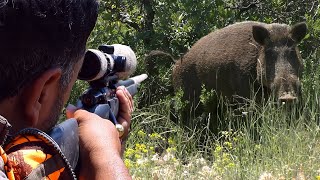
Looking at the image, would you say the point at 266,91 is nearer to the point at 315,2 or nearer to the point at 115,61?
the point at 315,2

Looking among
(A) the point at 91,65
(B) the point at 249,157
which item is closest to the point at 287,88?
(B) the point at 249,157

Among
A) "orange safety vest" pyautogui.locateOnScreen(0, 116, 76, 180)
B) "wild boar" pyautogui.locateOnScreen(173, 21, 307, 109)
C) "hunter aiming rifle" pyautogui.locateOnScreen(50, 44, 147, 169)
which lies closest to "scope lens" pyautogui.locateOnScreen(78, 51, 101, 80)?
"hunter aiming rifle" pyautogui.locateOnScreen(50, 44, 147, 169)

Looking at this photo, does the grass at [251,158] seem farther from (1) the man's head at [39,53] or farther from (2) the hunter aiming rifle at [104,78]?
(1) the man's head at [39,53]

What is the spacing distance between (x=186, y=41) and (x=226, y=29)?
96 centimetres

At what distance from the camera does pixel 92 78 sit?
1791mm

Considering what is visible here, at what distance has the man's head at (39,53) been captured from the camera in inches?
50.0

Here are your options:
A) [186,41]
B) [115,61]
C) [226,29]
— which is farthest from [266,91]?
[115,61]

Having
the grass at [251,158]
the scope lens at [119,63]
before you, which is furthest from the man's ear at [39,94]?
the grass at [251,158]

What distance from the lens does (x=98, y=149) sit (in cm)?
159

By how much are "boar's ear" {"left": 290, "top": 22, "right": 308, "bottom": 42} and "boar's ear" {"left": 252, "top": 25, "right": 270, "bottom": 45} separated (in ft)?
0.94

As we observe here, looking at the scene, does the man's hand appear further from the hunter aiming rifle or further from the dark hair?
the dark hair

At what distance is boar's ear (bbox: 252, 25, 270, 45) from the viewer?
783 centimetres

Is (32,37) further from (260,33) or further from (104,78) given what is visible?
(260,33)

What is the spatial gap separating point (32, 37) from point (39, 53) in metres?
0.03
